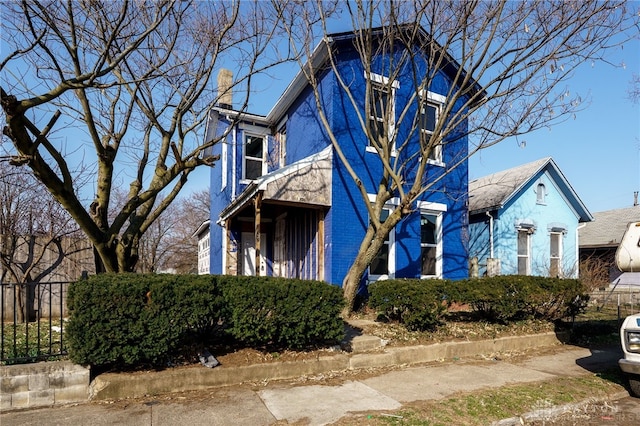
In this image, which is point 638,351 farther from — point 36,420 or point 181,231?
point 181,231

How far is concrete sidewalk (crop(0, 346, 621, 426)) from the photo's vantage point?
479cm

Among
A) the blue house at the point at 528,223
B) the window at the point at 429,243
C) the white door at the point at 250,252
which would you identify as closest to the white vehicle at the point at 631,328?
the window at the point at 429,243

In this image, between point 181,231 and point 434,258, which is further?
point 181,231

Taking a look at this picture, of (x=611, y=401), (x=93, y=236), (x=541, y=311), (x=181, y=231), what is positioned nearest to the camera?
(x=611, y=401)

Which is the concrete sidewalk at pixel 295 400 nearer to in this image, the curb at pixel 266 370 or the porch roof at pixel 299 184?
the curb at pixel 266 370

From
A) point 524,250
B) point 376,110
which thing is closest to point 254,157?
point 376,110

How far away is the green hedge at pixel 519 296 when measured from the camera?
8914mm

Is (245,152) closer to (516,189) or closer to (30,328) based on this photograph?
(30,328)

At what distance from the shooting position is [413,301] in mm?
8180

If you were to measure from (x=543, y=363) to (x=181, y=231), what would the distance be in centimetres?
3363

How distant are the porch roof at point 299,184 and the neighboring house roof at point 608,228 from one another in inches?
713

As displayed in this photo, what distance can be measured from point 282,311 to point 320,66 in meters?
7.06

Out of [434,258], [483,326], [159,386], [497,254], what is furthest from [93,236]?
[497,254]

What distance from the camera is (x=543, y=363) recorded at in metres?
7.81
